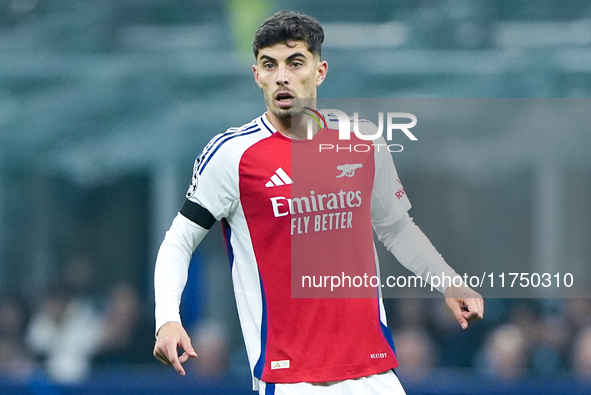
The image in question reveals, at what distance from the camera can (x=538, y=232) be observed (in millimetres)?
6457

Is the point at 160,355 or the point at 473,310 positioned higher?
the point at 473,310

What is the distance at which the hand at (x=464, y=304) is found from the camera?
2.70m

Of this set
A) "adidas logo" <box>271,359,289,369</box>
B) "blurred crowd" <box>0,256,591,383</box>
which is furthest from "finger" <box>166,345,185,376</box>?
"blurred crowd" <box>0,256,591,383</box>

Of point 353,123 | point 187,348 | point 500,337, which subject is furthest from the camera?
point 500,337

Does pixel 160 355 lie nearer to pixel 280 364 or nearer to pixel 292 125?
pixel 280 364

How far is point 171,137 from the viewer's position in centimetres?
719

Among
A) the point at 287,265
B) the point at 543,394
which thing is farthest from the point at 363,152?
the point at 543,394

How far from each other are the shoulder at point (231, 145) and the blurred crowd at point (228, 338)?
267cm

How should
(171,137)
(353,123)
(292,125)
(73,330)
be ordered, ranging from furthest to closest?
(171,137), (73,330), (353,123), (292,125)

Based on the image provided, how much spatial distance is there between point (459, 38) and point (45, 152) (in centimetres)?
370

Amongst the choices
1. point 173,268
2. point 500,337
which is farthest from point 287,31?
point 500,337

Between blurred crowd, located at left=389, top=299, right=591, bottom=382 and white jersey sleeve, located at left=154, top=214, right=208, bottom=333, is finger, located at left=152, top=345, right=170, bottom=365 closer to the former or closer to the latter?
white jersey sleeve, located at left=154, top=214, right=208, bottom=333

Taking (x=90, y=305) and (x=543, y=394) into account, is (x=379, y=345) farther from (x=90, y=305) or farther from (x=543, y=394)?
(x=90, y=305)

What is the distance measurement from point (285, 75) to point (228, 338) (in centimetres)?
397
